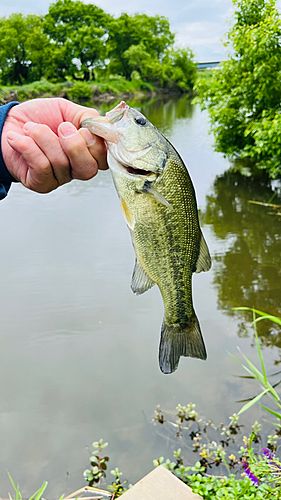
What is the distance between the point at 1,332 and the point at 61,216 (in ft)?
13.5

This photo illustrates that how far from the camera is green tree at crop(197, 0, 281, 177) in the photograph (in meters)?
10.0

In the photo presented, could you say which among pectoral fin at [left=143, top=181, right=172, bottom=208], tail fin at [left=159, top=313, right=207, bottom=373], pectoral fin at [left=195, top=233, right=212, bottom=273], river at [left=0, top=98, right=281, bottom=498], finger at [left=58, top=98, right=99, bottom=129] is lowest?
river at [left=0, top=98, right=281, bottom=498]

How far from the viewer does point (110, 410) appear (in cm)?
427

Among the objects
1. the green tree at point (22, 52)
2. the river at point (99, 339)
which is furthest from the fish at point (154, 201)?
the green tree at point (22, 52)

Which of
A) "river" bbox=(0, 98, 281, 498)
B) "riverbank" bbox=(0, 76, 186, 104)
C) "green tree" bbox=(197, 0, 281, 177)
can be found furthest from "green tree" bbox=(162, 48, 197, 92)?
"river" bbox=(0, 98, 281, 498)

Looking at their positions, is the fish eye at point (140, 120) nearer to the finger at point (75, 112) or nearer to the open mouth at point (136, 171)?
the open mouth at point (136, 171)

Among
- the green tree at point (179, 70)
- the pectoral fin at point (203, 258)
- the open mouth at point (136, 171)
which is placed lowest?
the pectoral fin at point (203, 258)

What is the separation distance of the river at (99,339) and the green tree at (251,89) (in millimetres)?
1864

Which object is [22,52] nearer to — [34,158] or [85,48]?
[85,48]

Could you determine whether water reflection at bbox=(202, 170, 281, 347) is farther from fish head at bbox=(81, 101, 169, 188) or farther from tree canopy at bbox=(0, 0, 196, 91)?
tree canopy at bbox=(0, 0, 196, 91)

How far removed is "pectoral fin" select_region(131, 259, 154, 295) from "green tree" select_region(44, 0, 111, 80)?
44930 mm

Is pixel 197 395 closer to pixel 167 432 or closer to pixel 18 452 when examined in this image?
pixel 167 432

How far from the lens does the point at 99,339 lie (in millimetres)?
5289

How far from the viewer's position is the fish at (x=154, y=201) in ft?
5.30
